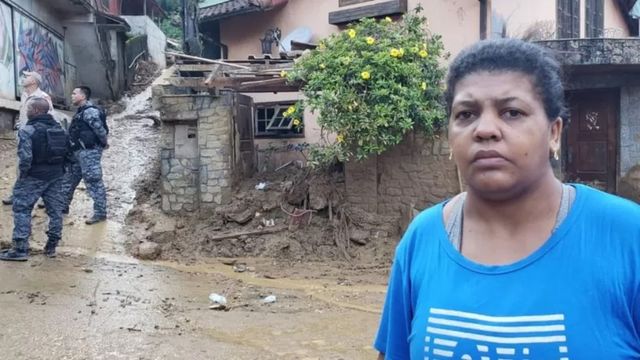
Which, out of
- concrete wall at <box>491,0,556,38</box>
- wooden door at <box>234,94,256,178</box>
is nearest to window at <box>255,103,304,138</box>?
wooden door at <box>234,94,256,178</box>

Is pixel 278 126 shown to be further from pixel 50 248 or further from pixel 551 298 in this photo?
pixel 551 298

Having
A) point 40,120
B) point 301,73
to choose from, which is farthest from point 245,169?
point 40,120

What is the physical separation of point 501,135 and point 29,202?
6928mm

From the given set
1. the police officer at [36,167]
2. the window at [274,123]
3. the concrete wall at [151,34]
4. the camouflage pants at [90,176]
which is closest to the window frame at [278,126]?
the window at [274,123]

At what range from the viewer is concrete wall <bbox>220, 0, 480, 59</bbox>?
1087 centimetres

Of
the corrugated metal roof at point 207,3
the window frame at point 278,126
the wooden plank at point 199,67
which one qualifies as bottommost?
the window frame at point 278,126

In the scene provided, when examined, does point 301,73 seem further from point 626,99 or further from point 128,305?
point 626,99

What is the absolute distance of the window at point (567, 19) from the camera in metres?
12.0

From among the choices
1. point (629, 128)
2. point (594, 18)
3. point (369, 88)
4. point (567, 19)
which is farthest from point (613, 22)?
point (369, 88)

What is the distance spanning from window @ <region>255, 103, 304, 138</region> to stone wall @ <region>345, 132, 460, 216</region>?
2.75 metres

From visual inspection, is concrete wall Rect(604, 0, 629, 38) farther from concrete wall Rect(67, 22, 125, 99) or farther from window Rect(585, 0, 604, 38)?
concrete wall Rect(67, 22, 125, 99)

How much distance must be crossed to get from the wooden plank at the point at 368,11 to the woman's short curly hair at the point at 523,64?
9933mm

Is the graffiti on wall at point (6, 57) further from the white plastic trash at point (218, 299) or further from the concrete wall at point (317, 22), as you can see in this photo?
the white plastic trash at point (218, 299)

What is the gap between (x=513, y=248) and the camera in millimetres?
1608
